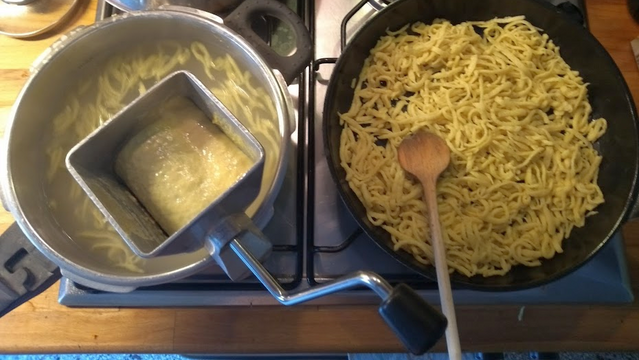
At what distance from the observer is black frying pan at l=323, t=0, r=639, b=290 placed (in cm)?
79

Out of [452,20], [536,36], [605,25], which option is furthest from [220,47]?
[605,25]

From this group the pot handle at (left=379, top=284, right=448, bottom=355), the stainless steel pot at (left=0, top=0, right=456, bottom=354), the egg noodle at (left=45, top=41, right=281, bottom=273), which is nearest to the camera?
the pot handle at (left=379, top=284, right=448, bottom=355)

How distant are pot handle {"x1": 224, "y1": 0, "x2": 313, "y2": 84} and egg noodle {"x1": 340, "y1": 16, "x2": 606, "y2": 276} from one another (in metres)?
0.15

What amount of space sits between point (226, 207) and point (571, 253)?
1.95 ft

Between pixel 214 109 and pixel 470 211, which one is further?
pixel 470 211

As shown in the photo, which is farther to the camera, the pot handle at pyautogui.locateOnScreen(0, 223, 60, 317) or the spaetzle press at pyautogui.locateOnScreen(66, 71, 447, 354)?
the pot handle at pyautogui.locateOnScreen(0, 223, 60, 317)

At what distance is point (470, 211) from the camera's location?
2.82 ft

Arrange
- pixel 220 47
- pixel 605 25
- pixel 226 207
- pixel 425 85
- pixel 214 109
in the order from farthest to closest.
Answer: pixel 605 25 < pixel 425 85 < pixel 220 47 < pixel 214 109 < pixel 226 207

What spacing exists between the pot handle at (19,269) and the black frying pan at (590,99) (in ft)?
1.49

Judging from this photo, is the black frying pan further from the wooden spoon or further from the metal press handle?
the metal press handle

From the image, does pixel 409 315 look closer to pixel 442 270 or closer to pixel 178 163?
pixel 442 270

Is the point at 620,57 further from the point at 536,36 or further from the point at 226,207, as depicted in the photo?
the point at 226,207

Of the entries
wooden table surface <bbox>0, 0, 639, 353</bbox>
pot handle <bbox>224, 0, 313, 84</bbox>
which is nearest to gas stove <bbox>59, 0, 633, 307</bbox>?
wooden table surface <bbox>0, 0, 639, 353</bbox>

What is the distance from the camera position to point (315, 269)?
33.7 inches
